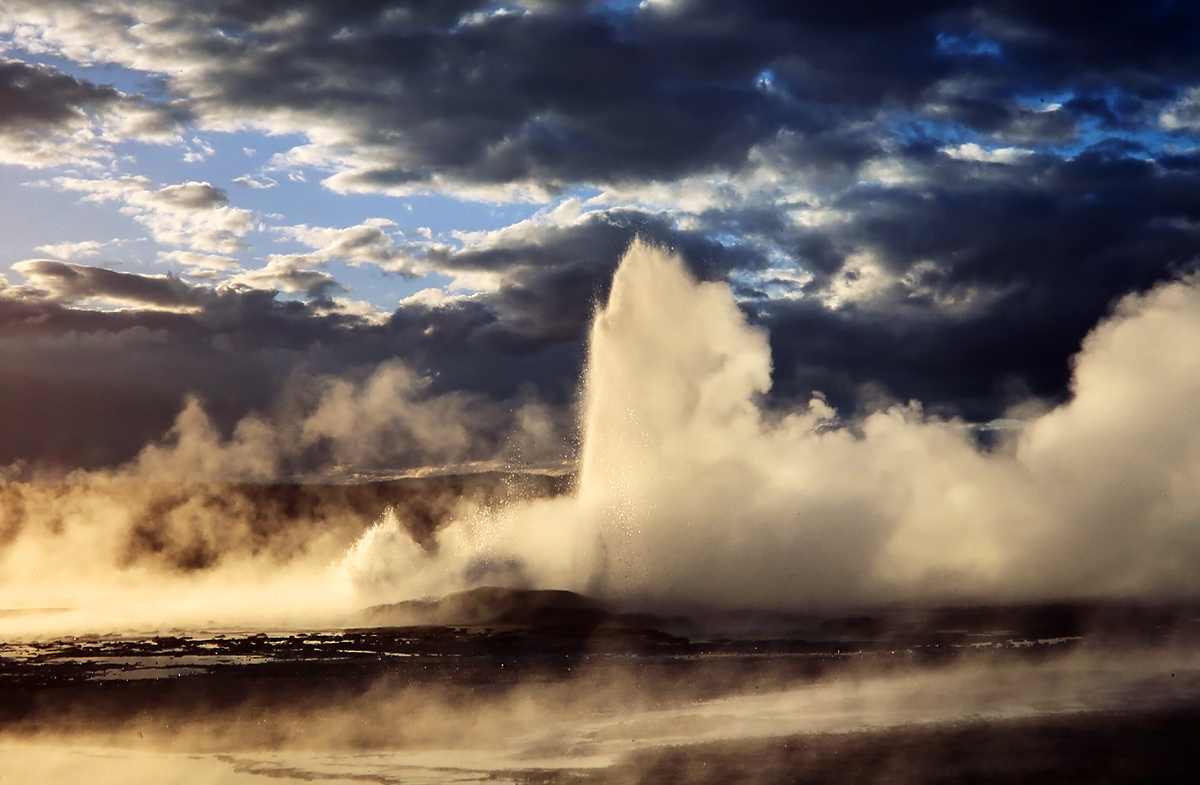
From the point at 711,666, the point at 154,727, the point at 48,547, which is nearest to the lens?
the point at 154,727

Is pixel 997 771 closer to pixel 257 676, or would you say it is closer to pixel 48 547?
pixel 257 676

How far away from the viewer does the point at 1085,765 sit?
2414 cm

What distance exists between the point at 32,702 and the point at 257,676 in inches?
287

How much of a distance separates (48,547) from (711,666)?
68782 millimetres

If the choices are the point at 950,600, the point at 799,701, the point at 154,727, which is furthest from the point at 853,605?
the point at 154,727

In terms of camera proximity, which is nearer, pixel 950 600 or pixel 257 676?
pixel 257 676

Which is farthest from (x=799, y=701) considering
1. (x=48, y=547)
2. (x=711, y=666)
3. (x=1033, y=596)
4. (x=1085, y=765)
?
(x=48, y=547)

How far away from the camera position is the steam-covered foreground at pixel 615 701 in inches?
982

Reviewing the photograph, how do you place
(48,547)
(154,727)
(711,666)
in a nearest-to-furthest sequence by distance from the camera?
(154,727) → (711,666) → (48,547)

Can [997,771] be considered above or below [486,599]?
below

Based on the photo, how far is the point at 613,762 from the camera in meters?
24.9

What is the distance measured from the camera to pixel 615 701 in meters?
32.9

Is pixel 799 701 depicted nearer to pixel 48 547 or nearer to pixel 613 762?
pixel 613 762

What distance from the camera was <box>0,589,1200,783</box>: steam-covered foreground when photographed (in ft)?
81.9
